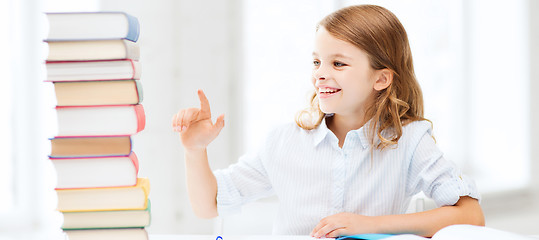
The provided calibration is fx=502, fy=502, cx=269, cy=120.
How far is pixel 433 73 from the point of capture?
10.1 feet

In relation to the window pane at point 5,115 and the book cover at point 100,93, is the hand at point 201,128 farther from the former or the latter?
the window pane at point 5,115

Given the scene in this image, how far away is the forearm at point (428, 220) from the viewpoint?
103 cm

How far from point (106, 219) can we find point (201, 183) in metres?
0.39

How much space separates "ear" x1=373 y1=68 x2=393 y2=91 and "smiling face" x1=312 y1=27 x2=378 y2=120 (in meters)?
0.04

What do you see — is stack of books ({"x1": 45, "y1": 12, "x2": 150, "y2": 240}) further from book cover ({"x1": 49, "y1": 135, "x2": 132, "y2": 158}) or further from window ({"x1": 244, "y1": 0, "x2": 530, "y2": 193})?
window ({"x1": 244, "y1": 0, "x2": 530, "y2": 193})

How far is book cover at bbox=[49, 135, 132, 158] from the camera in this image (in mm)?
750

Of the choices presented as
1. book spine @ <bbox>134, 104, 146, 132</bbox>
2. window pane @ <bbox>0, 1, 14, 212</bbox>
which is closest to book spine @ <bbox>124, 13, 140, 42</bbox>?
book spine @ <bbox>134, 104, 146, 132</bbox>

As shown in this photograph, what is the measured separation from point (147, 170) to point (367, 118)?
117 cm

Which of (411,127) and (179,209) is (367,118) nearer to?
(411,127)

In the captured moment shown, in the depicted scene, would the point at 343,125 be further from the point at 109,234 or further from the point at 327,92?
the point at 109,234

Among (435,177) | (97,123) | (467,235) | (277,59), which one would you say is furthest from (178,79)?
(467,235)

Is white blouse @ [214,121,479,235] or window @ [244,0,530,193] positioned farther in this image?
window @ [244,0,530,193]

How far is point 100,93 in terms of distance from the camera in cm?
74

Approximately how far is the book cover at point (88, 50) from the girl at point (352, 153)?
14.2 inches
